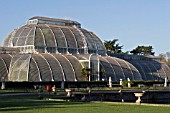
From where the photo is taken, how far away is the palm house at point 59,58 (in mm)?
95438

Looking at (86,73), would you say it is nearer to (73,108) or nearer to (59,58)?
(59,58)

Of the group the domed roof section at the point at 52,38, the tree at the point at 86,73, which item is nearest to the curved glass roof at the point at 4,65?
the domed roof section at the point at 52,38

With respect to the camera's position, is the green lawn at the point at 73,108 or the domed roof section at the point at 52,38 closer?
the green lawn at the point at 73,108

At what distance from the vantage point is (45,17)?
124 meters

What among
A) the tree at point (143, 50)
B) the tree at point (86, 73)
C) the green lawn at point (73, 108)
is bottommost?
the green lawn at point (73, 108)

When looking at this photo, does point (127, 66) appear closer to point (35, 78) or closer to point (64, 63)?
A: point (64, 63)

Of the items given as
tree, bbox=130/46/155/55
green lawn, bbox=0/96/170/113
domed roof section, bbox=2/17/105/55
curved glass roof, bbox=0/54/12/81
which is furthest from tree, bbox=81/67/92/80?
tree, bbox=130/46/155/55

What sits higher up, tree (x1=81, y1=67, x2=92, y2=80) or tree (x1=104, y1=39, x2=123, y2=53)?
tree (x1=104, y1=39, x2=123, y2=53)

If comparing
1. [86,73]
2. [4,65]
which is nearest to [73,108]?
[4,65]

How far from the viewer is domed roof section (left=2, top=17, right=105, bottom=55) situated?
362ft

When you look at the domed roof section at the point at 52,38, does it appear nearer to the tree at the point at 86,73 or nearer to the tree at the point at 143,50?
the tree at the point at 86,73

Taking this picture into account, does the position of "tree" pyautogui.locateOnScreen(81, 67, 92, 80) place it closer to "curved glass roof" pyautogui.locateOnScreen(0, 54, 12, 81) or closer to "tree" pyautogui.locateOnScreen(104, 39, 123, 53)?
"curved glass roof" pyautogui.locateOnScreen(0, 54, 12, 81)

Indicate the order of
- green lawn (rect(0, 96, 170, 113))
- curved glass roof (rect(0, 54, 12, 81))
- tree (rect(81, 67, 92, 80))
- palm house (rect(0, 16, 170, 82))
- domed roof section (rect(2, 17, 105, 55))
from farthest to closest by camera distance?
domed roof section (rect(2, 17, 105, 55))
tree (rect(81, 67, 92, 80))
palm house (rect(0, 16, 170, 82))
curved glass roof (rect(0, 54, 12, 81))
green lawn (rect(0, 96, 170, 113))

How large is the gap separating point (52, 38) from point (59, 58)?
11.1 metres
